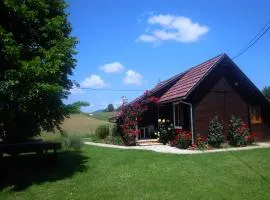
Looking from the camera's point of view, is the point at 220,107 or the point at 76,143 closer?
the point at 76,143

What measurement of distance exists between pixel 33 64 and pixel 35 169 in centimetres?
452

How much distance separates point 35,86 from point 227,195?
629 centimetres

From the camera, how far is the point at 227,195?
8.34m

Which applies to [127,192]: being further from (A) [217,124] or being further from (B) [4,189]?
(A) [217,124]

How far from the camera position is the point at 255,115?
66.7 feet

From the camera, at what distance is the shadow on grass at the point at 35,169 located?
11.0 metres

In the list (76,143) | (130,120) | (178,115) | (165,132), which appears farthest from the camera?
(165,132)

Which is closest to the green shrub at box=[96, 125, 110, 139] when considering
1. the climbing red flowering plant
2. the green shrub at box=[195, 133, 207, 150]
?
the climbing red flowering plant

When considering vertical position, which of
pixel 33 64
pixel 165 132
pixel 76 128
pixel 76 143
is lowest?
pixel 76 143

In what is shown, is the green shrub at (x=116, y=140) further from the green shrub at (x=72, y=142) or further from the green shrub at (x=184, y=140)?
the green shrub at (x=184, y=140)

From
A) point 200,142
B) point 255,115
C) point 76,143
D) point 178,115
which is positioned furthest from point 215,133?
point 76,143

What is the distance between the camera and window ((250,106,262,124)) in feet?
66.2

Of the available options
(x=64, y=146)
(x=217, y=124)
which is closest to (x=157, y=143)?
(x=217, y=124)

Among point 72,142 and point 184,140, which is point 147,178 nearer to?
point 184,140
